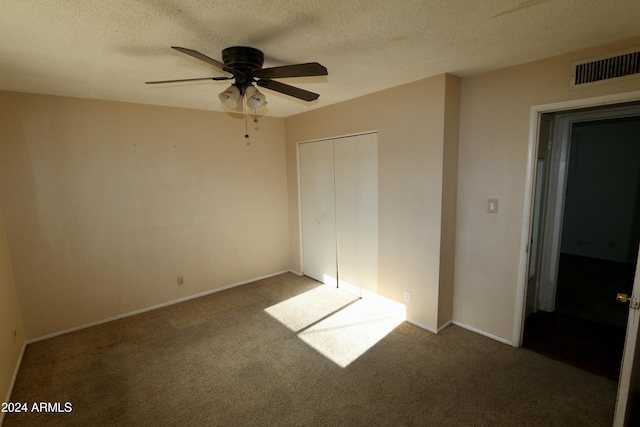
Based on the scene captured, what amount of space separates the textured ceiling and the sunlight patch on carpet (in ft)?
7.72

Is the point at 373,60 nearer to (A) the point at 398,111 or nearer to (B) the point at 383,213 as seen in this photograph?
(A) the point at 398,111

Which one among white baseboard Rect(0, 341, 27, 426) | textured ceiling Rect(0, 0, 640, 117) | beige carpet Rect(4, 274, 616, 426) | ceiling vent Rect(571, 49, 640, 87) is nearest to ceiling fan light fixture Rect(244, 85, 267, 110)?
textured ceiling Rect(0, 0, 640, 117)

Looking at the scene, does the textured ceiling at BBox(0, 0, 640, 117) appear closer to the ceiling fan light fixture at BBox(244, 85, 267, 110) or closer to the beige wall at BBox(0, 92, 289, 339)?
the ceiling fan light fixture at BBox(244, 85, 267, 110)

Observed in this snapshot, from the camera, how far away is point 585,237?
5254 millimetres

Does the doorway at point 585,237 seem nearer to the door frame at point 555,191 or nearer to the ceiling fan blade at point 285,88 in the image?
the door frame at point 555,191

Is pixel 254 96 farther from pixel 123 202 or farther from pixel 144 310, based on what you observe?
pixel 144 310

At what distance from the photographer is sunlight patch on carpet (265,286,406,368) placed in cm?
271

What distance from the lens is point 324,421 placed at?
1929mm

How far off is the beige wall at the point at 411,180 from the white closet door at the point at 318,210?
600 mm

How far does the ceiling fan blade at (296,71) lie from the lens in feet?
5.33

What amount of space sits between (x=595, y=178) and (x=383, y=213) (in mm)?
4373

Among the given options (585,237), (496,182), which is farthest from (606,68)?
(585,237)

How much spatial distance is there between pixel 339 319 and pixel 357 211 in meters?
1.23

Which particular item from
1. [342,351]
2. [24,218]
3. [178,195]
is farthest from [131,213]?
[342,351]
